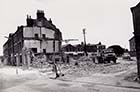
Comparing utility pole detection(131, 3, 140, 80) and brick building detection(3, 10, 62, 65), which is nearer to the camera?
utility pole detection(131, 3, 140, 80)

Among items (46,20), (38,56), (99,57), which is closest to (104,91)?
(99,57)

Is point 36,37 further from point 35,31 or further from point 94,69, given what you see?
point 94,69

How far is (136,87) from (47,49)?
3693cm

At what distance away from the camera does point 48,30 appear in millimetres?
47312

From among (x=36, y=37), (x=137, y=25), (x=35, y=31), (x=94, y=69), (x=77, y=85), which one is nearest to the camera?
(x=77, y=85)

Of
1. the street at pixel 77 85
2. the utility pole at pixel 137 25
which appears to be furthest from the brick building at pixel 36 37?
the utility pole at pixel 137 25

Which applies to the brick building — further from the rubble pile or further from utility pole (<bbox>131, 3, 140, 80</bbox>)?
utility pole (<bbox>131, 3, 140, 80</bbox>)

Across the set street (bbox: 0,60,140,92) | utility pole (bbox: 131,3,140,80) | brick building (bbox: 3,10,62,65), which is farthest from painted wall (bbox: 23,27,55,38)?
utility pole (bbox: 131,3,140,80)

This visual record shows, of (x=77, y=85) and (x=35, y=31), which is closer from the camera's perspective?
(x=77, y=85)

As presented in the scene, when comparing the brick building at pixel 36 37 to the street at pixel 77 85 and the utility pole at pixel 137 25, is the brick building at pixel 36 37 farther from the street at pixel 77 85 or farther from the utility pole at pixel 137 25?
the utility pole at pixel 137 25

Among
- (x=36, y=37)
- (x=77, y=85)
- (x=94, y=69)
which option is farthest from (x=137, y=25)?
(x=36, y=37)

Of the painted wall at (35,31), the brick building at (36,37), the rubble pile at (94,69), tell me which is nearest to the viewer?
the rubble pile at (94,69)

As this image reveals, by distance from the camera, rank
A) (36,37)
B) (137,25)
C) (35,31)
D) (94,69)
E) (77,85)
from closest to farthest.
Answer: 1. (77,85)
2. (137,25)
3. (94,69)
4. (36,37)
5. (35,31)

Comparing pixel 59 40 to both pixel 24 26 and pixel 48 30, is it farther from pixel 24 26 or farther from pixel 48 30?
pixel 24 26
